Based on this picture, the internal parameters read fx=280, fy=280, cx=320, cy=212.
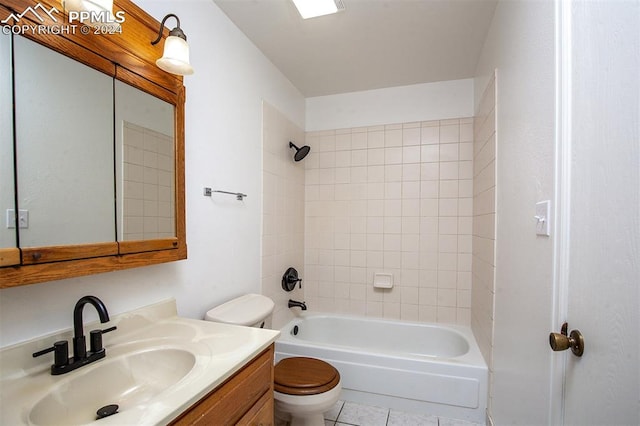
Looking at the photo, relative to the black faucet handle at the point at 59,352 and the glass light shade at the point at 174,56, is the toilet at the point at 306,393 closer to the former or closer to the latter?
the black faucet handle at the point at 59,352

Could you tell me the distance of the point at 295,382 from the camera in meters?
1.54

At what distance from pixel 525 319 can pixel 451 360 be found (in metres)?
0.94

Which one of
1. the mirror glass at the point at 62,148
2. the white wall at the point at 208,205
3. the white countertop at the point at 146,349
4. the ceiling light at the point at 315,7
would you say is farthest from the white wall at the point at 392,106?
the white countertop at the point at 146,349

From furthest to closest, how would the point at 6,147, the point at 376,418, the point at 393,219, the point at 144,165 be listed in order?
1. the point at 393,219
2. the point at 376,418
3. the point at 144,165
4. the point at 6,147

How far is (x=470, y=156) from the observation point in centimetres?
247

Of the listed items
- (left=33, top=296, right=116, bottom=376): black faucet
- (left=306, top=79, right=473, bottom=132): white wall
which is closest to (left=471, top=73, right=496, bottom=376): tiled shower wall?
(left=306, top=79, right=473, bottom=132): white wall

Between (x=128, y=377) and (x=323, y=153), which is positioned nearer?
(x=128, y=377)

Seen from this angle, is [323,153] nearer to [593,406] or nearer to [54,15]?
[54,15]

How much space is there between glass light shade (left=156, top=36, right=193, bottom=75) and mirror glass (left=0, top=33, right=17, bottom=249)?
0.41m

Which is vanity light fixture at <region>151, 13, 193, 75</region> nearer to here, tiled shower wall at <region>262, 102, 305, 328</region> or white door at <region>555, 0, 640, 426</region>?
tiled shower wall at <region>262, 102, 305, 328</region>

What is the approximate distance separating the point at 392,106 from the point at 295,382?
2425mm

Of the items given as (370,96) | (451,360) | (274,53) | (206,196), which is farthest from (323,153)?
(451,360)

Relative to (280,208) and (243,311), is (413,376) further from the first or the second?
(280,208)

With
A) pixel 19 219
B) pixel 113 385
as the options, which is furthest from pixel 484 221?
pixel 19 219
